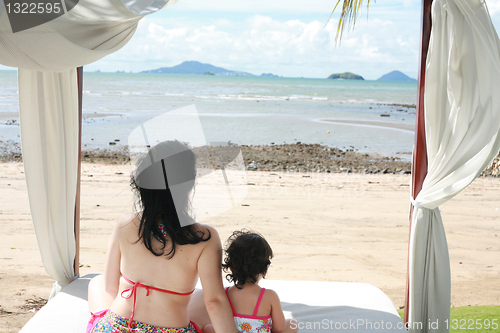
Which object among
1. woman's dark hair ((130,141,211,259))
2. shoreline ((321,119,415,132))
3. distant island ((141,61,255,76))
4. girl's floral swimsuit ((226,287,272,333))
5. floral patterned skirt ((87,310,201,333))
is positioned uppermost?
distant island ((141,61,255,76))

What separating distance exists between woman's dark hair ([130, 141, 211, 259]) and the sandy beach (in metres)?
1.77

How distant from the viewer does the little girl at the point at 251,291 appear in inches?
60.0

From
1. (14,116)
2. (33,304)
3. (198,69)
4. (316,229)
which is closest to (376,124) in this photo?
(316,229)

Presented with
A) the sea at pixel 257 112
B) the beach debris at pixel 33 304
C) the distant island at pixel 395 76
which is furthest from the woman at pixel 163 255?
the distant island at pixel 395 76

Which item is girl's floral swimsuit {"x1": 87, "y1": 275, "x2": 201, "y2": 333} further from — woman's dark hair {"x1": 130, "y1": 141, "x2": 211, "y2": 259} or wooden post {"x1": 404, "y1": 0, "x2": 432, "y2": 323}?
wooden post {"x1": 404, "y1": 0, "x2": 432, "y2": 323}

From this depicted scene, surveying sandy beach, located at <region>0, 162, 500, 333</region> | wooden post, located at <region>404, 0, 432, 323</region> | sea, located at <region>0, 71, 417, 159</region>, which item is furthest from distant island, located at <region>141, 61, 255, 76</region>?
wooden post, located at <region>404, 0, 432, 323</region>

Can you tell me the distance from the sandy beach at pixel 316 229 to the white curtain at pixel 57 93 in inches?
34.2

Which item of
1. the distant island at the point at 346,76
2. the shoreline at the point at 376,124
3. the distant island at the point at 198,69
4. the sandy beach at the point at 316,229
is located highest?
the distant island at the point at 198,69

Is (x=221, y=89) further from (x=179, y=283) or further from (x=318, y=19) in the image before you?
(x=179, y=283)

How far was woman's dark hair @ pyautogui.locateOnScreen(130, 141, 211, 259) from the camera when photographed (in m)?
1.32

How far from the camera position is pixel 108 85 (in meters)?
23.1

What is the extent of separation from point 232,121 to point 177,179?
44.6 feet

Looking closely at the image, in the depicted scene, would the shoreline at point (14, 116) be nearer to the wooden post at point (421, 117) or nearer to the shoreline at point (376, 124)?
the shoreline at point (376, 124)

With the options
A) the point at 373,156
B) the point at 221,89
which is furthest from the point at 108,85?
the point at 373,156
